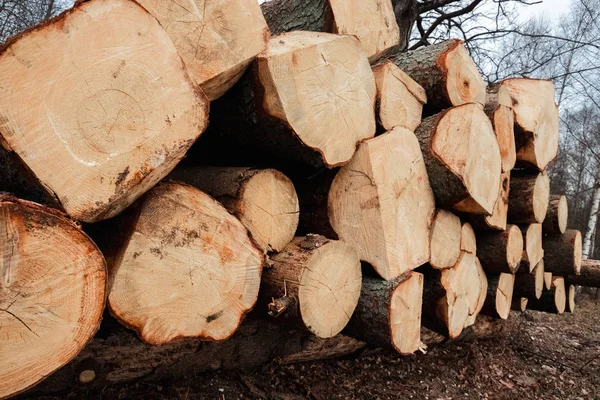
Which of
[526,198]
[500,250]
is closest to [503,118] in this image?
[526,198]

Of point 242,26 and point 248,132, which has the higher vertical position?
point 242,26

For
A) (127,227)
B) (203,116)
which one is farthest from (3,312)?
(203,116)

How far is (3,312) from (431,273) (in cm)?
214

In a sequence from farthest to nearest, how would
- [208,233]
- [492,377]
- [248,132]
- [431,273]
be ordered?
1. [492,377]
2. [431,273]
3. [248,132]
4. [208,233]

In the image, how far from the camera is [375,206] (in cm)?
209

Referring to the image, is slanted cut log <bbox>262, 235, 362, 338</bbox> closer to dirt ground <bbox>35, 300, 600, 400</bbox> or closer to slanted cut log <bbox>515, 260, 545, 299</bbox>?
dirt ground <bbox>35, 300, 600, 400</bbox>

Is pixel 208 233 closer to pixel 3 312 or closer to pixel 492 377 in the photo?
pixel 3 312

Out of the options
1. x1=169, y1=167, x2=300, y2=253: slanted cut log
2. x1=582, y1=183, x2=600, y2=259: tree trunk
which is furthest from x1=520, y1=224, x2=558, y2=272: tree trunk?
x1=582, y1=183, x2=600, y2=259: tree trunk

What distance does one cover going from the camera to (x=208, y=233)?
1.49 meters

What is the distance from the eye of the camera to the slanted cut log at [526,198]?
322cm

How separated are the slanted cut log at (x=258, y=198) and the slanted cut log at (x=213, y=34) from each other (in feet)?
1.11

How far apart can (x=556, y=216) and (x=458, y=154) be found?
2.03 meters

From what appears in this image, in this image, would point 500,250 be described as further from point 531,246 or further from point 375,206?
point 375,206

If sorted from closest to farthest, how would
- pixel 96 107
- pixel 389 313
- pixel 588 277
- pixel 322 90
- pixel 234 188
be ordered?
pixel 96 107
pixel 234 188
pixel 322 90
pixel 389 313
pixel 588 277
